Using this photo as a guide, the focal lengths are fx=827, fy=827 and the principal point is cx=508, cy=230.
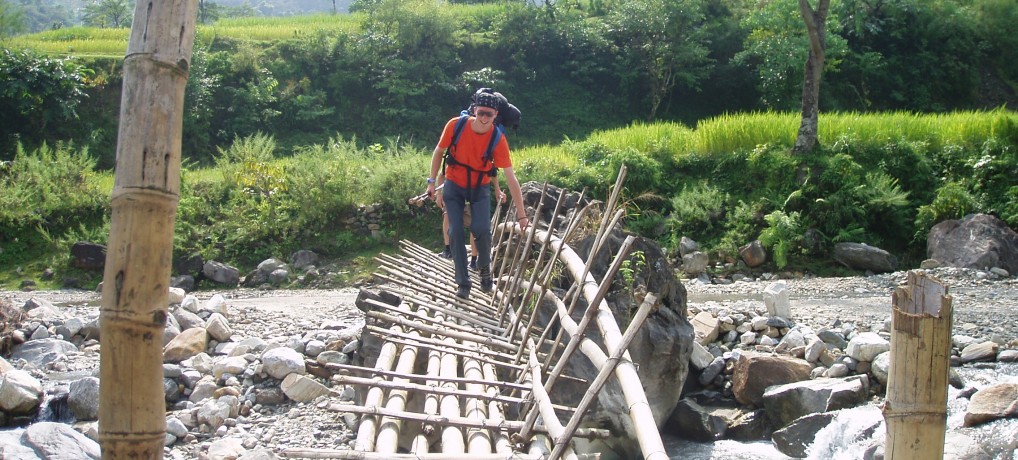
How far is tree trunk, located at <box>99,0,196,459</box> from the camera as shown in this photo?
1730 mm

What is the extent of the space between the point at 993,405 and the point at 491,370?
354 cm

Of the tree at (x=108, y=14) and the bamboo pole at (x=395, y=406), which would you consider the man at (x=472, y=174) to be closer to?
the bamboo pole at (x=395, y=406)

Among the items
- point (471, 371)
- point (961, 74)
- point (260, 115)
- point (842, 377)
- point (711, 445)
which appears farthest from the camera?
point (961, 74)

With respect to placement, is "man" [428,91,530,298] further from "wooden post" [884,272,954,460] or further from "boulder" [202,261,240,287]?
"boulder" [202,261,240,287]

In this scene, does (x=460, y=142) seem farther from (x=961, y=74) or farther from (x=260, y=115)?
(x=961, y=74)

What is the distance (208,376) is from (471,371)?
9.83 ft

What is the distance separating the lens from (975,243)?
35.4ft

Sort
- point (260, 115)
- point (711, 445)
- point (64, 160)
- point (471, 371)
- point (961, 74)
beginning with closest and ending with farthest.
A: point (471, 371) → point (711, 445) → point (64, 160) → point (260, 115) → point (961, 74)

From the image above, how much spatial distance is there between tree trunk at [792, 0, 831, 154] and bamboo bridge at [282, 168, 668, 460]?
777 cm

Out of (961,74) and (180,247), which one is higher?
(961,74)

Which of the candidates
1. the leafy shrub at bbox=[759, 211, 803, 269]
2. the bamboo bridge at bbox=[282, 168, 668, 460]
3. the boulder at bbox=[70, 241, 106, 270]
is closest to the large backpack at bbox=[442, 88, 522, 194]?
the bamboo bridge at bbox=[282, 168, 668, 460]

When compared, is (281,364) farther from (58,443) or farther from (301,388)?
(58,443)

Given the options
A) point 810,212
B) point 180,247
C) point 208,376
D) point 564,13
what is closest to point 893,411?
point 208,376

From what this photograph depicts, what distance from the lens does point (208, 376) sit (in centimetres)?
637
